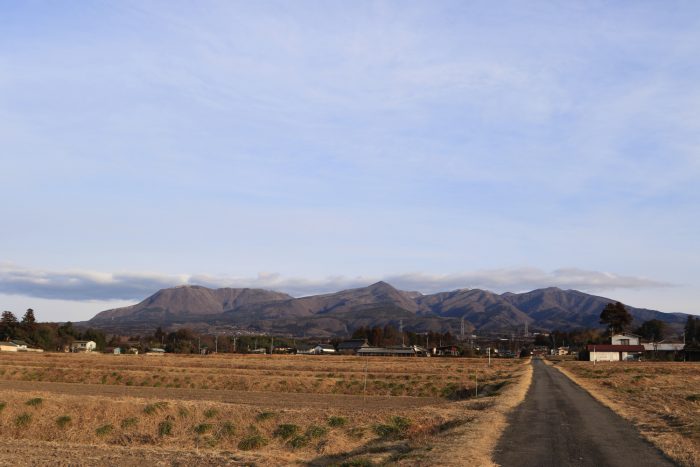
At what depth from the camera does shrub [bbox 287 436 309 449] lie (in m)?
22.6

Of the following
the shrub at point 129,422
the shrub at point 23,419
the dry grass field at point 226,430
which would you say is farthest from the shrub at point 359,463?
the shrub at point 23,419

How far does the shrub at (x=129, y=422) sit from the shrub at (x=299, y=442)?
7962 mm

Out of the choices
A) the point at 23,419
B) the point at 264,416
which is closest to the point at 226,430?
the point at 264,416

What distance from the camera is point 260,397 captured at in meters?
45.0

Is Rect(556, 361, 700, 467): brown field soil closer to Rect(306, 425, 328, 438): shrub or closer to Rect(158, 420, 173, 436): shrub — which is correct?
Rect(306, 425, 328, 438): shrub

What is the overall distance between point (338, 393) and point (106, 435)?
27.2 meters

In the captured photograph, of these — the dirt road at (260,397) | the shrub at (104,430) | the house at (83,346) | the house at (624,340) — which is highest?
the house at (624,340)

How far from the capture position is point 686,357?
5069 inches

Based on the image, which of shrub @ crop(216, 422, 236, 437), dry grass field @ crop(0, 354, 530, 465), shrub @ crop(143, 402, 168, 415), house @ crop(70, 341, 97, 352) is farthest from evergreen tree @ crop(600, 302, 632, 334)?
shrub @ crop(216, 422, 236, 437)

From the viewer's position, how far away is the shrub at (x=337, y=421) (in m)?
26.3

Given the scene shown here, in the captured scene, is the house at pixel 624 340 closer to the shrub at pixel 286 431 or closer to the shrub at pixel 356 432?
the shrub at pixel 356 432

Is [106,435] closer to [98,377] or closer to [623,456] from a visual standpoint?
[623,456]

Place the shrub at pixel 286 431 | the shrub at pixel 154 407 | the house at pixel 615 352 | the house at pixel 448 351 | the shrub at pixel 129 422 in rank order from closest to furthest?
1. the shrub at pixel 286 431
2. the shrub at pixel 129 422
3. the shrub at pixel 154 407
4. the house at pixel 615 352
5. the house at pixel 448 351

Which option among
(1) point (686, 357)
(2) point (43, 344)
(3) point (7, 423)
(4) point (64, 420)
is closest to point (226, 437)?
(4) point (64, 420)
